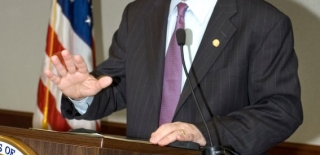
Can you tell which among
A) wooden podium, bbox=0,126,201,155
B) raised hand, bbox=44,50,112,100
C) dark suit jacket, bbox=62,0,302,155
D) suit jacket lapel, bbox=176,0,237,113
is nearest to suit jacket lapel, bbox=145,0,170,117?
dark suit jacket, bbox=62,0,302,155

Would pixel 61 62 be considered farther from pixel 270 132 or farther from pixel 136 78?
pixel 270 132

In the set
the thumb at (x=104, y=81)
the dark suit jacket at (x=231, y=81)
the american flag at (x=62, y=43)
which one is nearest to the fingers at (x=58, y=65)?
the thumb at (x=104, y=81)

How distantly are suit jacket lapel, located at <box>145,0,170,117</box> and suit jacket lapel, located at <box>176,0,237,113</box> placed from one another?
125 millimetres

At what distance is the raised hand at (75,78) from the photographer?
6.73ft

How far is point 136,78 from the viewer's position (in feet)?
8.03

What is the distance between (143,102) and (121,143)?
0.73 meters

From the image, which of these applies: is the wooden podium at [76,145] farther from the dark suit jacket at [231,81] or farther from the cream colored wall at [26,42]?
the cream colored wall at [26,42]

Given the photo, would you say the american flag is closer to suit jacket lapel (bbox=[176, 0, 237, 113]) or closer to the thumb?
suit jacket lapel (bbox=[176, 0, 237, 113])

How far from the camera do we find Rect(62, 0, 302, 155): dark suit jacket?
214 centimetres

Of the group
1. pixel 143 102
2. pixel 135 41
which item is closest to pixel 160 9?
pixel 135 41

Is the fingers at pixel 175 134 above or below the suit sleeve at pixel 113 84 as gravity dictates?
below

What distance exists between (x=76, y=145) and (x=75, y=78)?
0.51 metres

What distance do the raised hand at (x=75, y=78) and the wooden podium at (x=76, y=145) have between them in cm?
37

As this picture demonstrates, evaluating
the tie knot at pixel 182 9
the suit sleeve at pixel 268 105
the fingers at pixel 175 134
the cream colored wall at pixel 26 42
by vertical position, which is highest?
the cream colored wall at pixel 26 42
